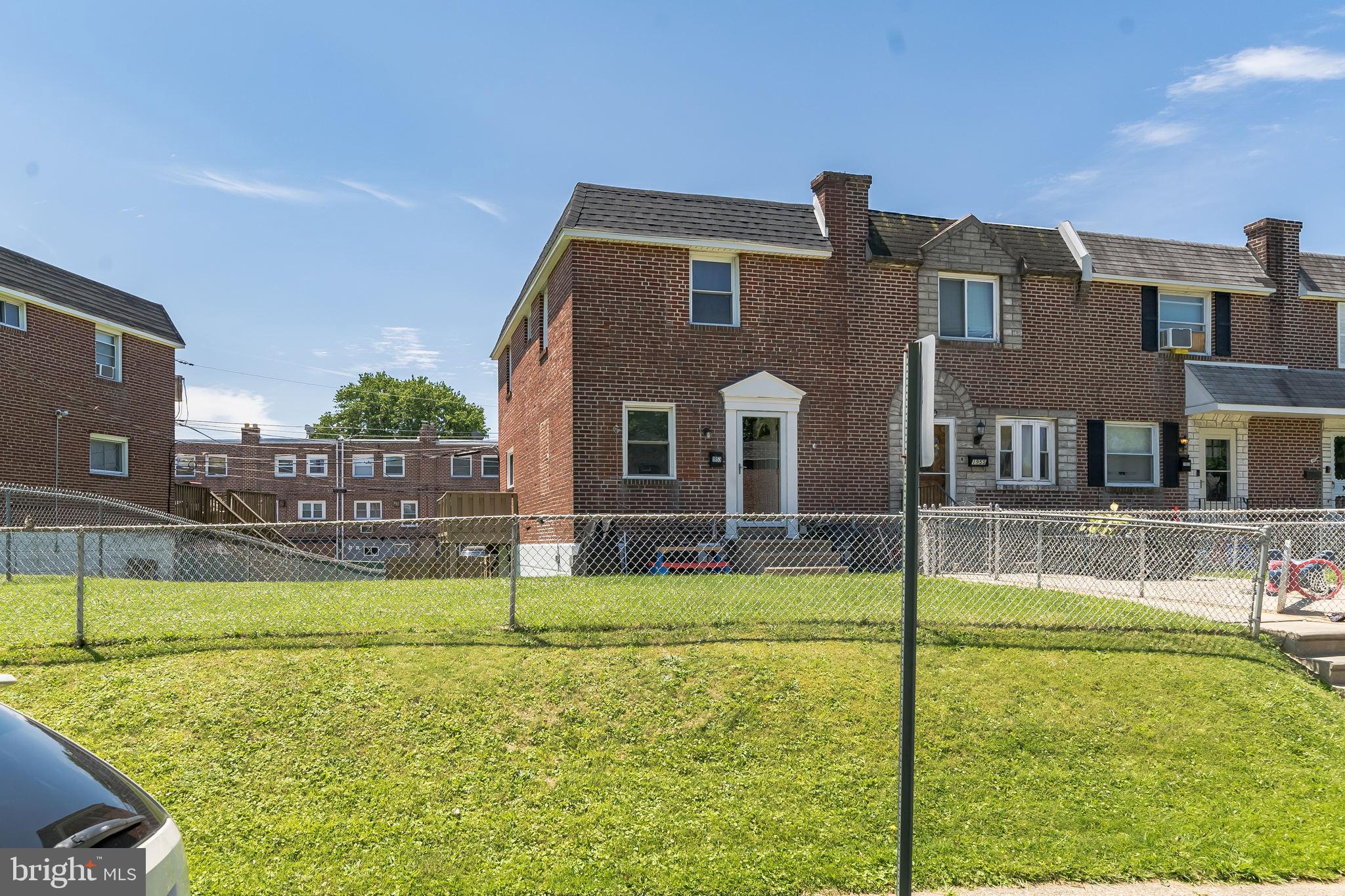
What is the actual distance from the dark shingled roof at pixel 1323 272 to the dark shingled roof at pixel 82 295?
29493 millimetres

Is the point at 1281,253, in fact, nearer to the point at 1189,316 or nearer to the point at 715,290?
the point at 1189,316

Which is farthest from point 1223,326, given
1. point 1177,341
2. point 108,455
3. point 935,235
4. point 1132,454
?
point 108,455

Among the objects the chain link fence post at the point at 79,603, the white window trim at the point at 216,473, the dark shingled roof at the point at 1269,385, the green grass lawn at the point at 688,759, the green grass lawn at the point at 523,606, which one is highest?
the dark shingled roof at the point at 1269,385

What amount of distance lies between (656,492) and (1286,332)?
1528 cm

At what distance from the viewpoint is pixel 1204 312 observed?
20.9m

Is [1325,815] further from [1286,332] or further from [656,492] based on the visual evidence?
[1286,332]

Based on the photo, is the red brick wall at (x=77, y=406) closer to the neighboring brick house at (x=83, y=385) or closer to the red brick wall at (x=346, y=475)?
the neighboring brick house at (x=83, y=385)

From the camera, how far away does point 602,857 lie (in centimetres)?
556

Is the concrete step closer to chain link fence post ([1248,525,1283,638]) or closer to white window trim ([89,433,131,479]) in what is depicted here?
chain link fence post ([1248,525,1283,638])

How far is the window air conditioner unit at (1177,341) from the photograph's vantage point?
20.1m

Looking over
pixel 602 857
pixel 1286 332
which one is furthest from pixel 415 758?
pixel 1286 332

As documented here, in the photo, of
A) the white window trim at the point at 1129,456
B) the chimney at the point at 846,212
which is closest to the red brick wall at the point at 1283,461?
the white window trim at the point at 1129,456

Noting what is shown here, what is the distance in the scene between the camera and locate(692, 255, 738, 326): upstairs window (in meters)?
17.7

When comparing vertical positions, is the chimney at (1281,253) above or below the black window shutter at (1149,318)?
above
